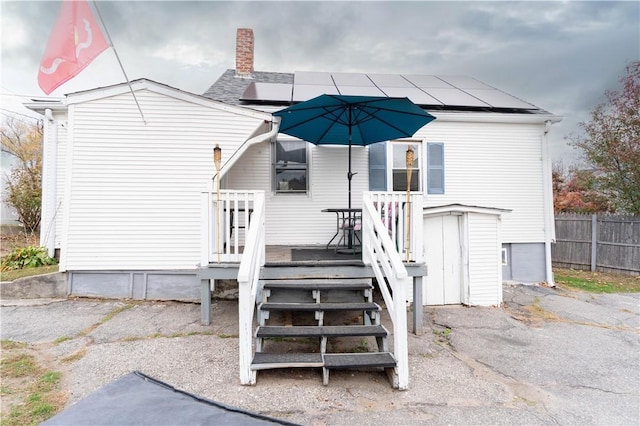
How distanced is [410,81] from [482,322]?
21.2 feet

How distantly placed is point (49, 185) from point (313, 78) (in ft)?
21.1

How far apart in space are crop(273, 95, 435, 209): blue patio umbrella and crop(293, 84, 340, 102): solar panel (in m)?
1.40

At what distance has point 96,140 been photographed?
17.6 feet

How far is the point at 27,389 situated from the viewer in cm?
279

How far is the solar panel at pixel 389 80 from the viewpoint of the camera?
7.91 m

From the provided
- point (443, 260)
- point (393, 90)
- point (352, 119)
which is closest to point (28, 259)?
point (352, 119)

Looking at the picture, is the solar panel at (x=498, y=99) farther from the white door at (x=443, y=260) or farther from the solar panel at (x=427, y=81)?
the white door at (x=443, y=260)

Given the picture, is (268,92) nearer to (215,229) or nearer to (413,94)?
(413,94)

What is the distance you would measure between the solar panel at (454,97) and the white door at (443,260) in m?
2.91

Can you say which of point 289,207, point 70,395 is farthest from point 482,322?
point 70,395

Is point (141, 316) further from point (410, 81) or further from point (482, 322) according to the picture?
point (410, 81)

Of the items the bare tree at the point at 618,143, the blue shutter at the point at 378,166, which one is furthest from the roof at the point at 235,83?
the bare tree at the point at 618,143

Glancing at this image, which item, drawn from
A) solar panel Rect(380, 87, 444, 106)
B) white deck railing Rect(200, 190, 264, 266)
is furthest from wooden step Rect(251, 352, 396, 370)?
solar panel Rect(380, 87, 444, 106)

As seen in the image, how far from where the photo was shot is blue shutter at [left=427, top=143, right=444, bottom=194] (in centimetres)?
693
